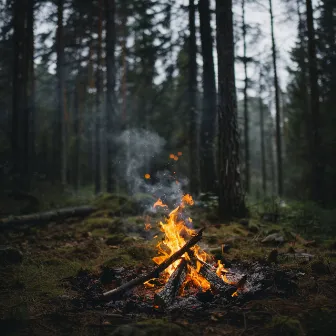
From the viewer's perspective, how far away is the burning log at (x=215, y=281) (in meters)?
3.84

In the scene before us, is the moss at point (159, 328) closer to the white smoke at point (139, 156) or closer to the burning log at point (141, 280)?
the burning log at point (141, 280)

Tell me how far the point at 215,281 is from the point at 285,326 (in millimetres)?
1194

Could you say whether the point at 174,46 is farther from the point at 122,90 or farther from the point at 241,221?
the point at 122,90

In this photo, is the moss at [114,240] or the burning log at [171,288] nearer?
the burning log at [171,288]

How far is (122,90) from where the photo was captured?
2397 cm

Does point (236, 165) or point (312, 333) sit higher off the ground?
point (236, 165)

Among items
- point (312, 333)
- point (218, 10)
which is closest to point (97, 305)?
point (312, 333)

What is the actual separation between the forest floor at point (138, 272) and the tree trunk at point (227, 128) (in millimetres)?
629

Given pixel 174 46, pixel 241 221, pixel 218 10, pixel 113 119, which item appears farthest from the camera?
pixel 113 119

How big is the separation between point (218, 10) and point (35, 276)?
8.41m

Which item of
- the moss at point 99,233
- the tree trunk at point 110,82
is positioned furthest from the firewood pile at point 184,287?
the tree trunk at point 110,82

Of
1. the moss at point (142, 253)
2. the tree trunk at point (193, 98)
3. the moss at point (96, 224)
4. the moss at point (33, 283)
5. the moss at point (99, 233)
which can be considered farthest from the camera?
the tree trunk at point (193, 98)

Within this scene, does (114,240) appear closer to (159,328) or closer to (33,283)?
(33,283)

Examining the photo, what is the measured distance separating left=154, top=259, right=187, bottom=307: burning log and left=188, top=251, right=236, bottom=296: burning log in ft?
0.86
